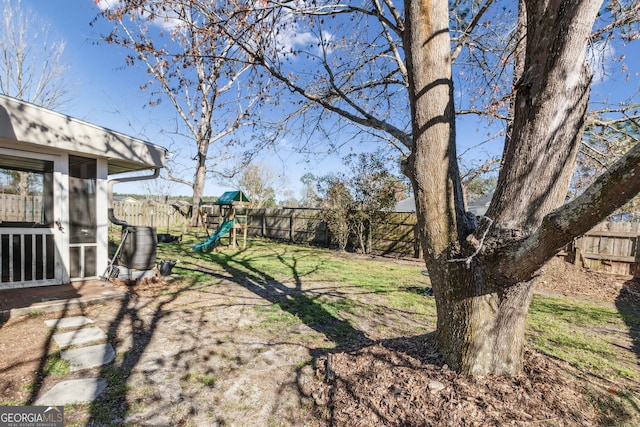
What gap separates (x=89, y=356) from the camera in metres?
2.68

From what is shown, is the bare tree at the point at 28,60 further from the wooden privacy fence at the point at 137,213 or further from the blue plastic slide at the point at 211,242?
the blue plastic slide at the point at 211,242

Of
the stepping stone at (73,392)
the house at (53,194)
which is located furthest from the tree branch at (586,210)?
the house at (53,194)

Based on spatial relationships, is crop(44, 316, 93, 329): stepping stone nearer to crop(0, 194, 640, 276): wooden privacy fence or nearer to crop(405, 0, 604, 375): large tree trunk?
crop(0, 194, 640, 276): wooden privacy fence

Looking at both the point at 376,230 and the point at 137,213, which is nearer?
the point at 376,230

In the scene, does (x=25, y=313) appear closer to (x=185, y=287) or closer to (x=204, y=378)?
(x=185, y=287)

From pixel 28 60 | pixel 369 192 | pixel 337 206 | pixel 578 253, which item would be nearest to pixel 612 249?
pixel 578 253

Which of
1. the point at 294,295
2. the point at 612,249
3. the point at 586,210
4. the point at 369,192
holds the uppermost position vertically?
the point at 369,192

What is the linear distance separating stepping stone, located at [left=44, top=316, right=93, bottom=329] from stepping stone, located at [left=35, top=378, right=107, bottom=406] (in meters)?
1.31

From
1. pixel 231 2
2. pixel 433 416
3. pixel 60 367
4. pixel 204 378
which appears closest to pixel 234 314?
pixel 204 378

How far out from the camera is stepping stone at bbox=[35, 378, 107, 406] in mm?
2062

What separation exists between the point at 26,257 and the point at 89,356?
2994 millimetres

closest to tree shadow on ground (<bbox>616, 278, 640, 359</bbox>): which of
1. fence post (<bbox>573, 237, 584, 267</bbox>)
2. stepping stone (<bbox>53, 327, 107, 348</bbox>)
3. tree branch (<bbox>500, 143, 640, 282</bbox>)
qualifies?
fence post (<bbox>573, 237, 584, 267</bbox>)

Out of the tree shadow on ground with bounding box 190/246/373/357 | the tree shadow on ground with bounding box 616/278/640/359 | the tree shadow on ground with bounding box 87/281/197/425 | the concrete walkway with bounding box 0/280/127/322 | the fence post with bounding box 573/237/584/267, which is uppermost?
the fence post with bounding box 573/237/584/267

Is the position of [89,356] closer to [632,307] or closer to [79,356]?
[79,356]
